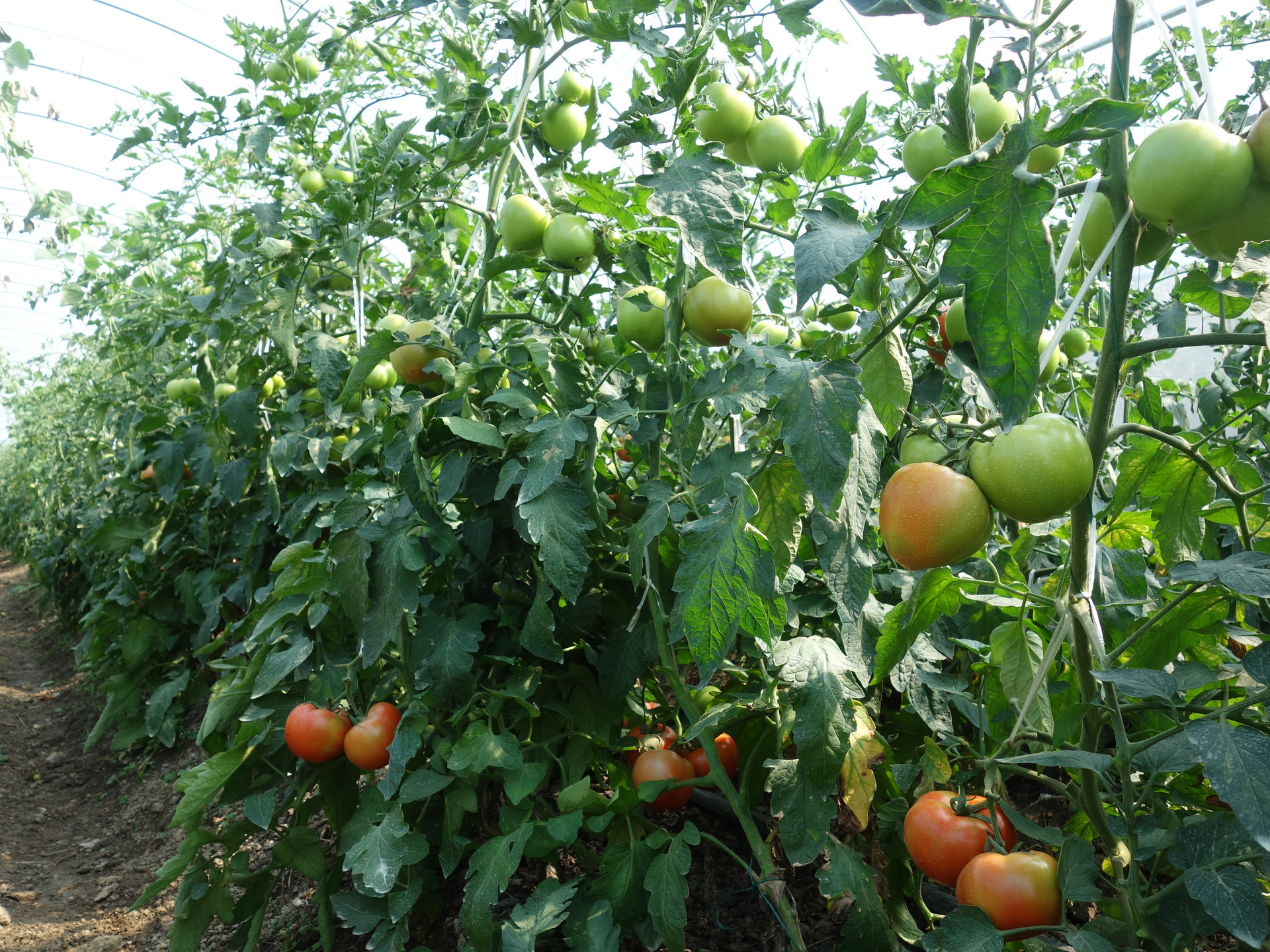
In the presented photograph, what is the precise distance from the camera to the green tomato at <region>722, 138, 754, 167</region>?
1227 millimetres

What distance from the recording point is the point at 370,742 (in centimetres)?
137

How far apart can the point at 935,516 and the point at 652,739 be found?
858 millimetres

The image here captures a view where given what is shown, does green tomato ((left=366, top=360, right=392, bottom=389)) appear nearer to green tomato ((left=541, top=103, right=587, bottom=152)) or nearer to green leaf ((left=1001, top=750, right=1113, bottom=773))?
green tomato ((left=541, top=103, right=587, bottom=152))

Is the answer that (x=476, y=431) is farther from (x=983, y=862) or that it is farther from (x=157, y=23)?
(x=157, y=23)

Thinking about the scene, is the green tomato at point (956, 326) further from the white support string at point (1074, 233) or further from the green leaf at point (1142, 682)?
the green leaf at point (1142, 682)

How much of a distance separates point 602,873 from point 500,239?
1037mm

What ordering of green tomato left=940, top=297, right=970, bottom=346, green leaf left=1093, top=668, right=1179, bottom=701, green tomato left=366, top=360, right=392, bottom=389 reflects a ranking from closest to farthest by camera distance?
green leaf left=1093, top=668, right=1179, bottom=701 < green tomato left=940, top=297, right=970, bottom=346 < green tomato left=366, top=360, right=392, bottom=389

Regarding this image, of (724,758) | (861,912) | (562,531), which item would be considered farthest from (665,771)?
(562,531)

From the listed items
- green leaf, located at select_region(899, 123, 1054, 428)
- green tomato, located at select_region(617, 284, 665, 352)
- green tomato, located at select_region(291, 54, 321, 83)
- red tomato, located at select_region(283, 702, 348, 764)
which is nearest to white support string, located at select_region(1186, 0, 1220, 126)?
green leaf, located at select_region(899, 123, 1054, 428)

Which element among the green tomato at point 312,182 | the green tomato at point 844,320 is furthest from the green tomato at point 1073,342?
the green tomato at point 312,182

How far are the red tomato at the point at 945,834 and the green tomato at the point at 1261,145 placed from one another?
716 mm

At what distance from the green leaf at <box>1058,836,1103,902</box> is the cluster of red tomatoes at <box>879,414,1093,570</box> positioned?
1.27ft

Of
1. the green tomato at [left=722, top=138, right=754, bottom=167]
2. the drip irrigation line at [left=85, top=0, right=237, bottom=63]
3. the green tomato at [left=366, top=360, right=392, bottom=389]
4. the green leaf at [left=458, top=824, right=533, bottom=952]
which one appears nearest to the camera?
the green leaf at [left=458, top=824, right=533, bottom=952]

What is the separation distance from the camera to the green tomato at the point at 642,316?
1198 millimetres
